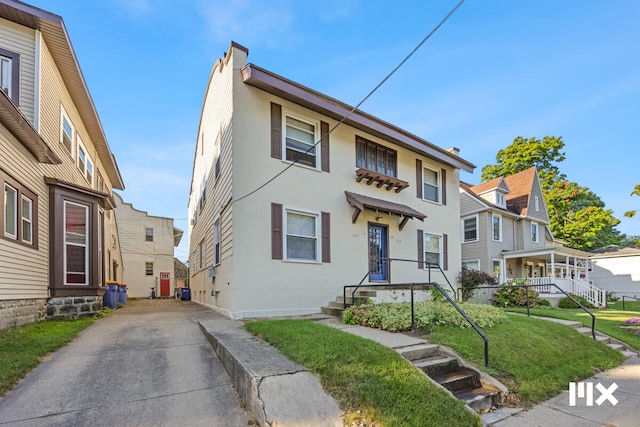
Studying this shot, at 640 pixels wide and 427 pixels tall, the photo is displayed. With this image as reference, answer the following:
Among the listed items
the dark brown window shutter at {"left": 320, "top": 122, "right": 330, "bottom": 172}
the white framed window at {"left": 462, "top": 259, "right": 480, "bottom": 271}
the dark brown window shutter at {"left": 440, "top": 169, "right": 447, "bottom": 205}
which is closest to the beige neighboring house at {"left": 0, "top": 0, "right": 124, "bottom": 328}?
the dark brown window shutter at {"left": 320, "top": 122, "right": 330, "bottom": 172}

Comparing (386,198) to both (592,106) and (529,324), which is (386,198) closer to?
(529,324)

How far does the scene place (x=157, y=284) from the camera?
29297 mm

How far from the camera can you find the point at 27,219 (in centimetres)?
782

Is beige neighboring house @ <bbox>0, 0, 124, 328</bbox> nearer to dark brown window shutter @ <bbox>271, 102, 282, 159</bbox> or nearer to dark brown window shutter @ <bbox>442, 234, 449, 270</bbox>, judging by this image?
dark brown window shutter @ <bbox>271, 102, 282, 159</bbox>

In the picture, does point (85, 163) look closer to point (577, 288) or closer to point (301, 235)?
point (301, 235)

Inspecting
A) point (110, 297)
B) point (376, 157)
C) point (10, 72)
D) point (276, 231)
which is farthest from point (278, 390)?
point (110, 297)

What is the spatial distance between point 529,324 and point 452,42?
597 centimetres

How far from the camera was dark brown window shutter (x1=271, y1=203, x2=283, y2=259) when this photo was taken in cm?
903

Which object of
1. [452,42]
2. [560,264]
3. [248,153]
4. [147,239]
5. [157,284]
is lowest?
[157,284]

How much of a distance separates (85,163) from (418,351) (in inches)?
551

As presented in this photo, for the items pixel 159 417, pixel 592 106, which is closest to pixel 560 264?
pixel 592 106

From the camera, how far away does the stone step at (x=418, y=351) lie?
16.5 ft

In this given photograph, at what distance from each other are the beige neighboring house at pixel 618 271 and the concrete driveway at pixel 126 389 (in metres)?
28.5

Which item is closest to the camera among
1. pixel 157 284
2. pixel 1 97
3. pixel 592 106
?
pixel 1 97
